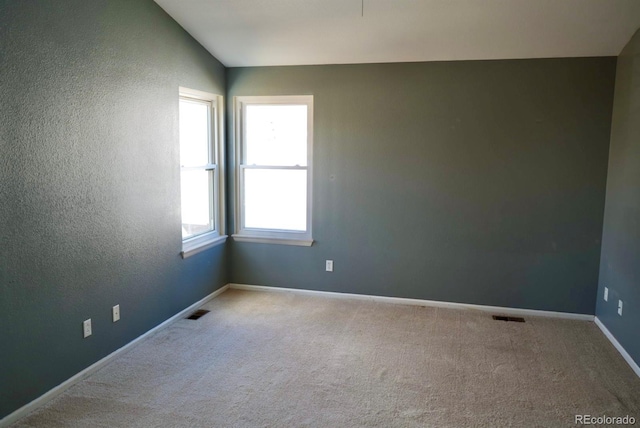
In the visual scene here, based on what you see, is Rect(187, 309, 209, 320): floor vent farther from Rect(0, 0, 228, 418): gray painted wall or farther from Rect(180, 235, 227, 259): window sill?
Rect(180, 235, 227, 259): window sill

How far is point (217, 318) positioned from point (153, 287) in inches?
26.6

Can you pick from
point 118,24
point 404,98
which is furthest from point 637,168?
point 118,24

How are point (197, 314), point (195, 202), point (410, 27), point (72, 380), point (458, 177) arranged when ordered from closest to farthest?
point (72, 380) → point (410, 27) → point (197, 314) → point (458, 177) → point (195, 202)

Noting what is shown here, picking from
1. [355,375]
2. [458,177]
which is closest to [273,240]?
[458,177]

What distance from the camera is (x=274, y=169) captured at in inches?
190

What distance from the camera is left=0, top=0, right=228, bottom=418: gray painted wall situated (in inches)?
98.1

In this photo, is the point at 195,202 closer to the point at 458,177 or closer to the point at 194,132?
Result: the point at 194,132

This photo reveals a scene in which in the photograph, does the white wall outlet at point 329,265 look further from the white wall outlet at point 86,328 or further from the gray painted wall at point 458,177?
the white wall outlet at point 86,328

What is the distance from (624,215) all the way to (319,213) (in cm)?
255

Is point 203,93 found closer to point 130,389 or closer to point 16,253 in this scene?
point 16,253

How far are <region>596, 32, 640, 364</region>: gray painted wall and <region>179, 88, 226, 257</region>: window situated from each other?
3.44 metres

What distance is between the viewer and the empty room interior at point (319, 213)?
8.77 ft

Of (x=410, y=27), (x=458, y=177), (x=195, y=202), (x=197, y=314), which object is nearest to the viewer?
(x=410, y=27)

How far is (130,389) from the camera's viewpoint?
2.89 meters
